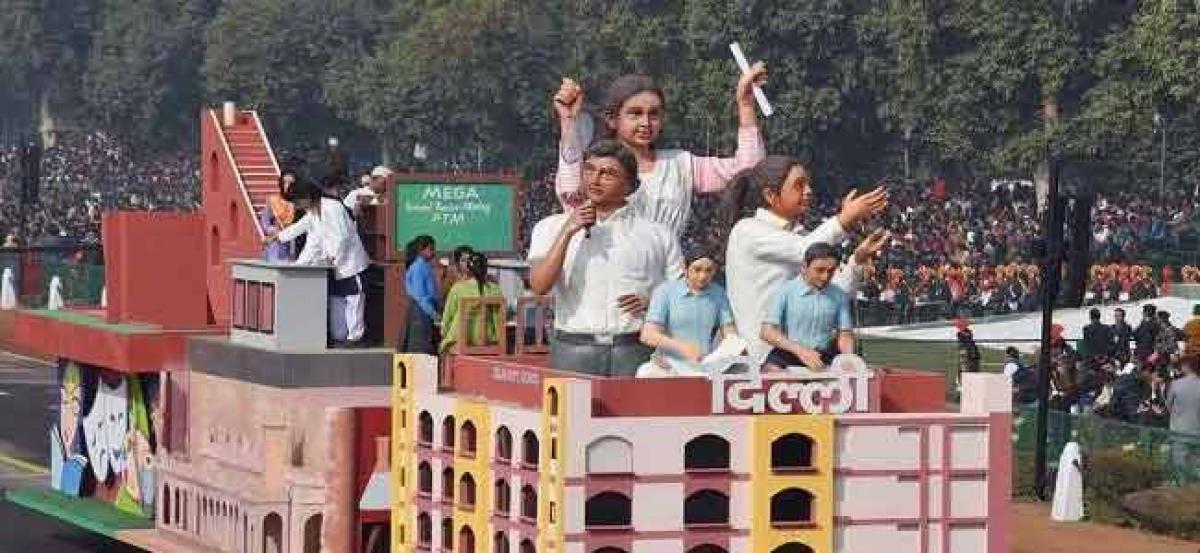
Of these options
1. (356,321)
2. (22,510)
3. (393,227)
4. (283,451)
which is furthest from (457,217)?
(22,510)

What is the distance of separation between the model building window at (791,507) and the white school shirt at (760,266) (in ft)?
4.85

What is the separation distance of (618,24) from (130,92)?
52.7 m

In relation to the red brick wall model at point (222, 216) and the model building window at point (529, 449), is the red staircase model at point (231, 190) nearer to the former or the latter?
the red brick wall model at point (222, 216)

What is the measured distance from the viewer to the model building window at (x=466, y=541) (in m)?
15.9

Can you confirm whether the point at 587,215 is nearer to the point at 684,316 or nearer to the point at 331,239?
the point at 684,316

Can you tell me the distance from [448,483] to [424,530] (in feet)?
1.37

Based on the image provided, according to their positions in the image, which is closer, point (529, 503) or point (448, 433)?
point (529, 503)

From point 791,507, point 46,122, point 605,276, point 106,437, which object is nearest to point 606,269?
point 605,276

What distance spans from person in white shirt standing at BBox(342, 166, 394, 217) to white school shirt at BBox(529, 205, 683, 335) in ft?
15.1

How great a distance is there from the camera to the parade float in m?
15.1

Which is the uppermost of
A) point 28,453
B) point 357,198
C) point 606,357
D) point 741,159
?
point 741,159

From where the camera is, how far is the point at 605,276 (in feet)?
54.6

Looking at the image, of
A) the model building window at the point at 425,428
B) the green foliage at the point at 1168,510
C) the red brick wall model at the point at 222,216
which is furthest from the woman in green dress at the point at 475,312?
the green foliage at the point at 1168,510

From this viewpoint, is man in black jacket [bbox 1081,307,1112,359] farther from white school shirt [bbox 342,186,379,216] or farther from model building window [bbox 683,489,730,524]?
model building window [bbox 683,489,730,524]
